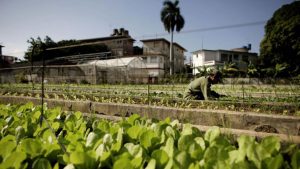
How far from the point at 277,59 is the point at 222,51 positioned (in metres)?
19.8

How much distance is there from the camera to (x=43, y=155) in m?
1.29

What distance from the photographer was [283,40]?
28078mm

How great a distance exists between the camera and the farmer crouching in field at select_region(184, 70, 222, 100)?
5.91 m

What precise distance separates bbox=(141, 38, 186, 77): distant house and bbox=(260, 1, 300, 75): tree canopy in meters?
16.8

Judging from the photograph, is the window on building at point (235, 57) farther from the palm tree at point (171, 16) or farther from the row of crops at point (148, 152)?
the row of crops at point (148, 152)

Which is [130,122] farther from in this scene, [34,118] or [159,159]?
[34,118]

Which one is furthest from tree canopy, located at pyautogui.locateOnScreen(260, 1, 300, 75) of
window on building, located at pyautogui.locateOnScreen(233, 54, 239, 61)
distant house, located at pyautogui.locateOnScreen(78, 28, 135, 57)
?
distant house, located at pyautogui.locateOnScreen(78, 28, 135, 57)

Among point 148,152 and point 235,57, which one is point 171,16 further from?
point 148,152

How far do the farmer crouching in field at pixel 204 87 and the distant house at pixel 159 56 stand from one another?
109ft

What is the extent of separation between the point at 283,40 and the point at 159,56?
19.8 metres

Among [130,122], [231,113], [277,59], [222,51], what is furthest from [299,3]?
[130,122]

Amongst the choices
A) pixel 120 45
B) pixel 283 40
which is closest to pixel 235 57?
pixel 283 40

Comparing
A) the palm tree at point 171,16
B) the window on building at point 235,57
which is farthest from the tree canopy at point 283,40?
the window on building at point 235,57

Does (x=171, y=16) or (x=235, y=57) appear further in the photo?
(x=235, y=57)
